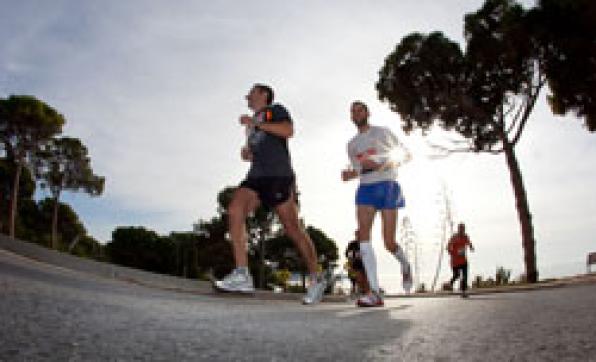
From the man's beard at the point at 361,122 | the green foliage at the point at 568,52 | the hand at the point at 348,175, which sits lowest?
the hand at the point at 348,175

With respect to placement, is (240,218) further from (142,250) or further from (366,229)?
(142,250)

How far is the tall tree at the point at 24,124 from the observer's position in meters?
32.7

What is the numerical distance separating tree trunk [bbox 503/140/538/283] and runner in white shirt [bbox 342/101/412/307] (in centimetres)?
1253

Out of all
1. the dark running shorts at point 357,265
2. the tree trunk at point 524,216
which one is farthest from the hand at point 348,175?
the tree trunk at point 524,216

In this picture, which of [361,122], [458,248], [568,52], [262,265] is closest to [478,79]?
[568,52]

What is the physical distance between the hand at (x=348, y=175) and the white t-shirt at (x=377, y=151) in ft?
0.17

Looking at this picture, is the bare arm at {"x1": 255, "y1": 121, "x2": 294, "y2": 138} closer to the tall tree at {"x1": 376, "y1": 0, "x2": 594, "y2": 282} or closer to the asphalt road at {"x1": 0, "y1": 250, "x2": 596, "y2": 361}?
the asphalt road at {"x1": 0, "y1": 250, "x2": 596, "y2": 361}

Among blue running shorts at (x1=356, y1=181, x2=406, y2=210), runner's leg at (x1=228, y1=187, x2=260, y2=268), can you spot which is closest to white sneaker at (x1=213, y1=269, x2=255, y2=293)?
runner's leg at (x1=228, y1=187, x2=260, y2=268)

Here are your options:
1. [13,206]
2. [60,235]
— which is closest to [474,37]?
[13,206]

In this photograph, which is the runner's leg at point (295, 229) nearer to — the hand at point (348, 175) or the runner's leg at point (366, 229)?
the runner's leg at point (366, 229)

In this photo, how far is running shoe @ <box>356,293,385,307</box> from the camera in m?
5.22

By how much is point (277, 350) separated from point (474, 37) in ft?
66.8

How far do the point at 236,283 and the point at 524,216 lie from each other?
590 inches

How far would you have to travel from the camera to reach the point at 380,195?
5641 mm
